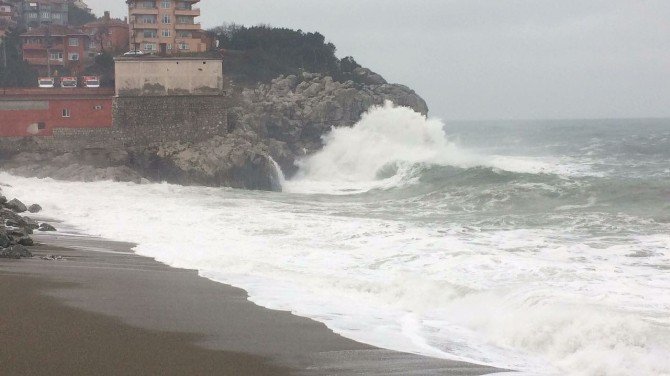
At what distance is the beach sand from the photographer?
8.73m

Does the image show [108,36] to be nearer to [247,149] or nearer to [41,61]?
[41,61]

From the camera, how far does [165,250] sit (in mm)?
17672

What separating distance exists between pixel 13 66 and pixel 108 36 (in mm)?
8573

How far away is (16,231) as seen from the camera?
55.5ft

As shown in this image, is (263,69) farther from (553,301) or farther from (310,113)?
(553,301)

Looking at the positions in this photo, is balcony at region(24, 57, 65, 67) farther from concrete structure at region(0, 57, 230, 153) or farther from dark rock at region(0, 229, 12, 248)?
dark rock at region(0, 229, 12, 248)

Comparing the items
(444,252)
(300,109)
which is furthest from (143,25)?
(444,252)

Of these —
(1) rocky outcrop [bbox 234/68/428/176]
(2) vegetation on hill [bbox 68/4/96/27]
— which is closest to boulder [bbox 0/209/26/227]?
(1) rocky outcrop [bbox 234/68/428/176]

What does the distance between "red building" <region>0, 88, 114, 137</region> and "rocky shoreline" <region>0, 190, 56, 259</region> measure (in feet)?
40.1

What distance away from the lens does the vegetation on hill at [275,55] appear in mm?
49037

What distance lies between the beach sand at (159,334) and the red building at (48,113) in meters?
22.7

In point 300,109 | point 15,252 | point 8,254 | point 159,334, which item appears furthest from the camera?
point 300,109

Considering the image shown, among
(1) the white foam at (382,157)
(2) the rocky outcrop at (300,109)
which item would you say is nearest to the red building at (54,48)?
(2) the rocky outcrop at (300,109)

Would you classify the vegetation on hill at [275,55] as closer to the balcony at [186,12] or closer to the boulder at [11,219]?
the balcony at [186,12]
